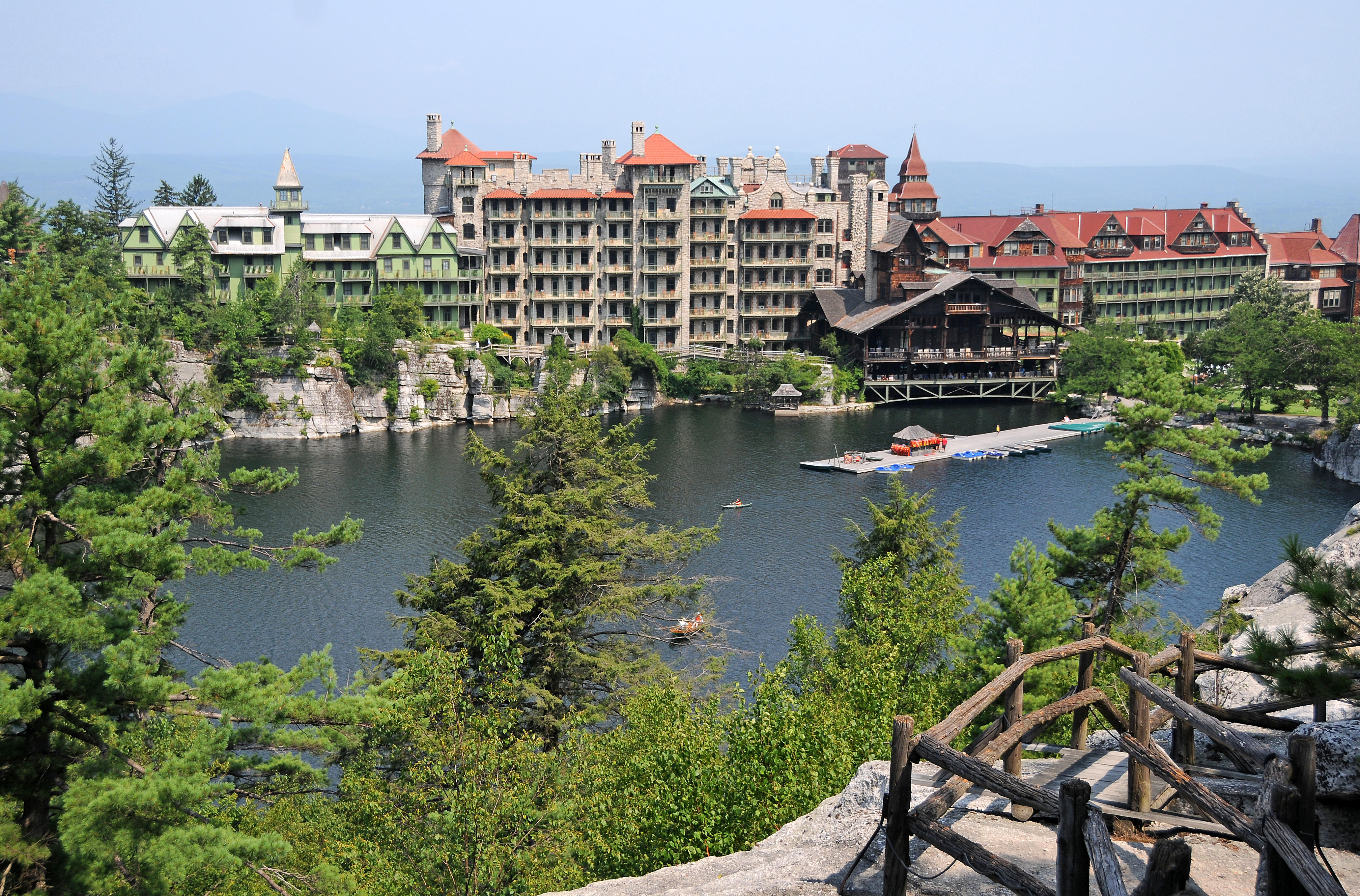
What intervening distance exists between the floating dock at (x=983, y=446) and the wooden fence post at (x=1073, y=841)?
56.7m

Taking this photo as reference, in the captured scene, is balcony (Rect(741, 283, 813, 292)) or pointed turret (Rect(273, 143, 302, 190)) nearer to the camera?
pointed turret (Rect(273, 143, 302, 190))

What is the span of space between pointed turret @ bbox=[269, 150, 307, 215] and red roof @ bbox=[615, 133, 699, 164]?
24.9 meters

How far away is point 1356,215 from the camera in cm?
11175

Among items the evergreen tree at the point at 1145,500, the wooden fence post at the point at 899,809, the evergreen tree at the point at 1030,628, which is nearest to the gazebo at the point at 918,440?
the evergreen tree at the point at 1145,500

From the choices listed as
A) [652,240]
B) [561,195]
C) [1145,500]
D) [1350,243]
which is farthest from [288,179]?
[1350,243]

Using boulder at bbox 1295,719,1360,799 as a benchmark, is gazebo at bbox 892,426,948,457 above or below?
below

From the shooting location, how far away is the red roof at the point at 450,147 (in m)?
100

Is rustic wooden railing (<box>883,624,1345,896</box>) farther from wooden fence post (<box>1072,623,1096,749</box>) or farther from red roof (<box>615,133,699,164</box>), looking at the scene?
red roof (<box>615,133,699,164</box>)

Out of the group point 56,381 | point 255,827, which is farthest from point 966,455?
point 56,381

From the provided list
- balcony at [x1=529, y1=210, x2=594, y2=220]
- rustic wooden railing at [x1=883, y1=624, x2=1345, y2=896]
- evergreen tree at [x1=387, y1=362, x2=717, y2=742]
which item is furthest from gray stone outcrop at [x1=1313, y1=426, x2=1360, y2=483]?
rustic wooden railing at [x1=883, y1=624, x2=1345, y2=896]

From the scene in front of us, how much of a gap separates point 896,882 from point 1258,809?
3442 millimetres

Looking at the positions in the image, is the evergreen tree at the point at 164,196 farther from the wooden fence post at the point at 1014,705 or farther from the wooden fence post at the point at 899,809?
the wooden fence post at the point at 899,809

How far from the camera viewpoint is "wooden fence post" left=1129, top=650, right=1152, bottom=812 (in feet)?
40.2

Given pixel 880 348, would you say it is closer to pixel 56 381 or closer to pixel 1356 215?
pixel 1356 215
